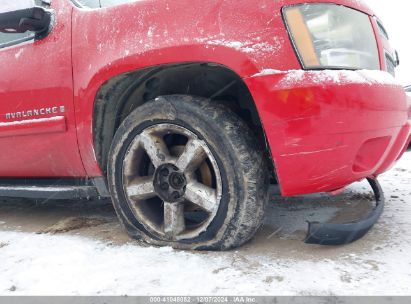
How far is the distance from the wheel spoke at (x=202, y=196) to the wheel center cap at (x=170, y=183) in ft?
0.14

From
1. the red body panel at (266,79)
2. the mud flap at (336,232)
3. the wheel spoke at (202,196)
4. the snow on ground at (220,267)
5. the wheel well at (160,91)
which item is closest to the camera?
the snow on ground at (220,267)

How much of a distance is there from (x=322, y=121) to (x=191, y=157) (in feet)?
2.15

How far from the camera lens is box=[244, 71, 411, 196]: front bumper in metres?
1.59

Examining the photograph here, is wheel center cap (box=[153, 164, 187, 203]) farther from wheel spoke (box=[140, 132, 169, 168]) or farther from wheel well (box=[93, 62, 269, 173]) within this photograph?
wheel well (box=[93, 62, 269, 173])

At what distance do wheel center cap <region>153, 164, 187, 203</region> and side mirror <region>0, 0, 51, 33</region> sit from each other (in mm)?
1134

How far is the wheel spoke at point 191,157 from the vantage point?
1883 mm

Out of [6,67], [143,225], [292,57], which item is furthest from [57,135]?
[292,57]

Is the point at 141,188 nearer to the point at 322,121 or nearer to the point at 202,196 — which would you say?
the point at 202,196

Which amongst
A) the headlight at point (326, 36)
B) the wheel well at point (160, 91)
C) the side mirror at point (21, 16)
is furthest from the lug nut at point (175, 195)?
the side mirror at point (21, 16)

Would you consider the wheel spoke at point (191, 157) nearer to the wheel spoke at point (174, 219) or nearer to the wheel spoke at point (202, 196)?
the wheel spoke at point (202, 196)

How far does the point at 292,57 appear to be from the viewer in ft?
5.33

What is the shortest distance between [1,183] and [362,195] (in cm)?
267

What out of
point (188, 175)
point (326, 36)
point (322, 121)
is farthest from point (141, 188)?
point (326, 36)

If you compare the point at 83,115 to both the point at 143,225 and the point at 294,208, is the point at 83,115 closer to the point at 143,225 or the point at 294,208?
the point at 143,225
